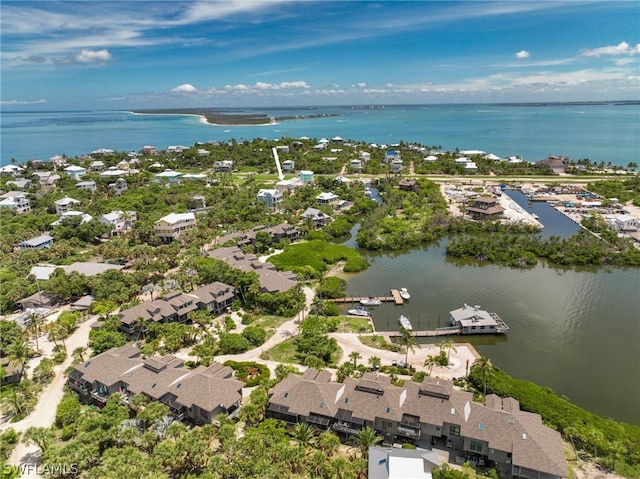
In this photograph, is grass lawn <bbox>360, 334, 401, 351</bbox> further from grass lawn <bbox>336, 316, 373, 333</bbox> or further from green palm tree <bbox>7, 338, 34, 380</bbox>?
green palm tree <bbox>7, 338, 34, 380</bbox>

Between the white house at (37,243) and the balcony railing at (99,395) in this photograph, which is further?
the white house at (37,243)

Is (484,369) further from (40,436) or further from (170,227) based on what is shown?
(170,227)

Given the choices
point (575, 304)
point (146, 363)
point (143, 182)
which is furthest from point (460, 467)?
point (143, 182)

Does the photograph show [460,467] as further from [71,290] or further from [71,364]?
[71,290]

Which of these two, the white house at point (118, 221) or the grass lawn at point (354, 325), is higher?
the white house at point (118, 221)

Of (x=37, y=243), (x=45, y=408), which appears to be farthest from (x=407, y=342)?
(x=37, y=243)

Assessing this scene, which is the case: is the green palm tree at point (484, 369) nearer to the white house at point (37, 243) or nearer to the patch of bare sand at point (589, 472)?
the patch of bare sand at point (589, 472)

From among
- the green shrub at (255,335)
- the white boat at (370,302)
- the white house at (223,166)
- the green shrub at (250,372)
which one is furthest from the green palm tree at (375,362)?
the white house at (223,166)
